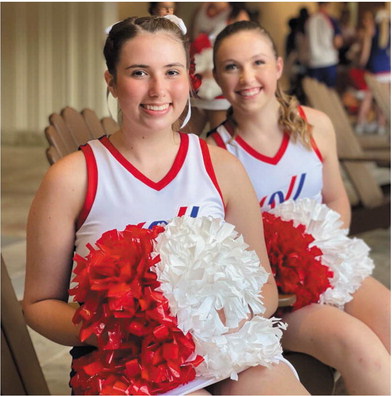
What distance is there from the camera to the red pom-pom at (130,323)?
1.82 meters

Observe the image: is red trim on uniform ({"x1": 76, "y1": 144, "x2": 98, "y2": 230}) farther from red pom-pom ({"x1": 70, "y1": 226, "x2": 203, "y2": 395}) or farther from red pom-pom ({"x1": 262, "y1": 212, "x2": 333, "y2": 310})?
red pom-pom ({"x1": 262, "y1": 212, "x2": 333, "y2": 310})

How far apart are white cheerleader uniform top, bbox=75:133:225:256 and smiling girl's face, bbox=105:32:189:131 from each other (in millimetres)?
137

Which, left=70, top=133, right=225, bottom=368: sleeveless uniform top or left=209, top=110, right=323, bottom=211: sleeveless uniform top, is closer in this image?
left=70, top=133, right=225, bottom=368: sleeveless uniform top

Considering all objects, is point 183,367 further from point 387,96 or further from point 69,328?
point 387,96

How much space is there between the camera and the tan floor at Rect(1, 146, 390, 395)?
3.75 meters

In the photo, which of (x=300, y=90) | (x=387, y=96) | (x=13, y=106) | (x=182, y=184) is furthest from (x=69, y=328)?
(x=13, y=106)

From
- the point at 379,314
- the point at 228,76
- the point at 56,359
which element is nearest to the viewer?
the point at 379,314

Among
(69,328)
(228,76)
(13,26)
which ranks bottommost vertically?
(69,328)

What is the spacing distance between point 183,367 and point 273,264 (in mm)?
796

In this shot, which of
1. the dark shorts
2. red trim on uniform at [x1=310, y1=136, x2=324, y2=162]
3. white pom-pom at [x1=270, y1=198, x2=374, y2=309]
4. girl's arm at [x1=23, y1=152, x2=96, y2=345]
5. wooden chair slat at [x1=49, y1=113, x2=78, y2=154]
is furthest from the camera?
the dark shorts

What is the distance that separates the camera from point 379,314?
280 centimetres

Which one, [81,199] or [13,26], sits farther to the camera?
[13,26]

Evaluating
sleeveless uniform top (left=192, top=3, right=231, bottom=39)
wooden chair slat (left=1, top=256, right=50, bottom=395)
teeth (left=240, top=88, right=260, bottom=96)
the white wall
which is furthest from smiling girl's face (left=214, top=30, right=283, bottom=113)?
the white wall

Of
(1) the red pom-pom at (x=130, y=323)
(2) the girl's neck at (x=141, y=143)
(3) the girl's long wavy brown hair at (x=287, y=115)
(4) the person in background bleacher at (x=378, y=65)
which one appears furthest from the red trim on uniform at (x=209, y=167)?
(4) the person in background bleacher at (x=378, y=65)
